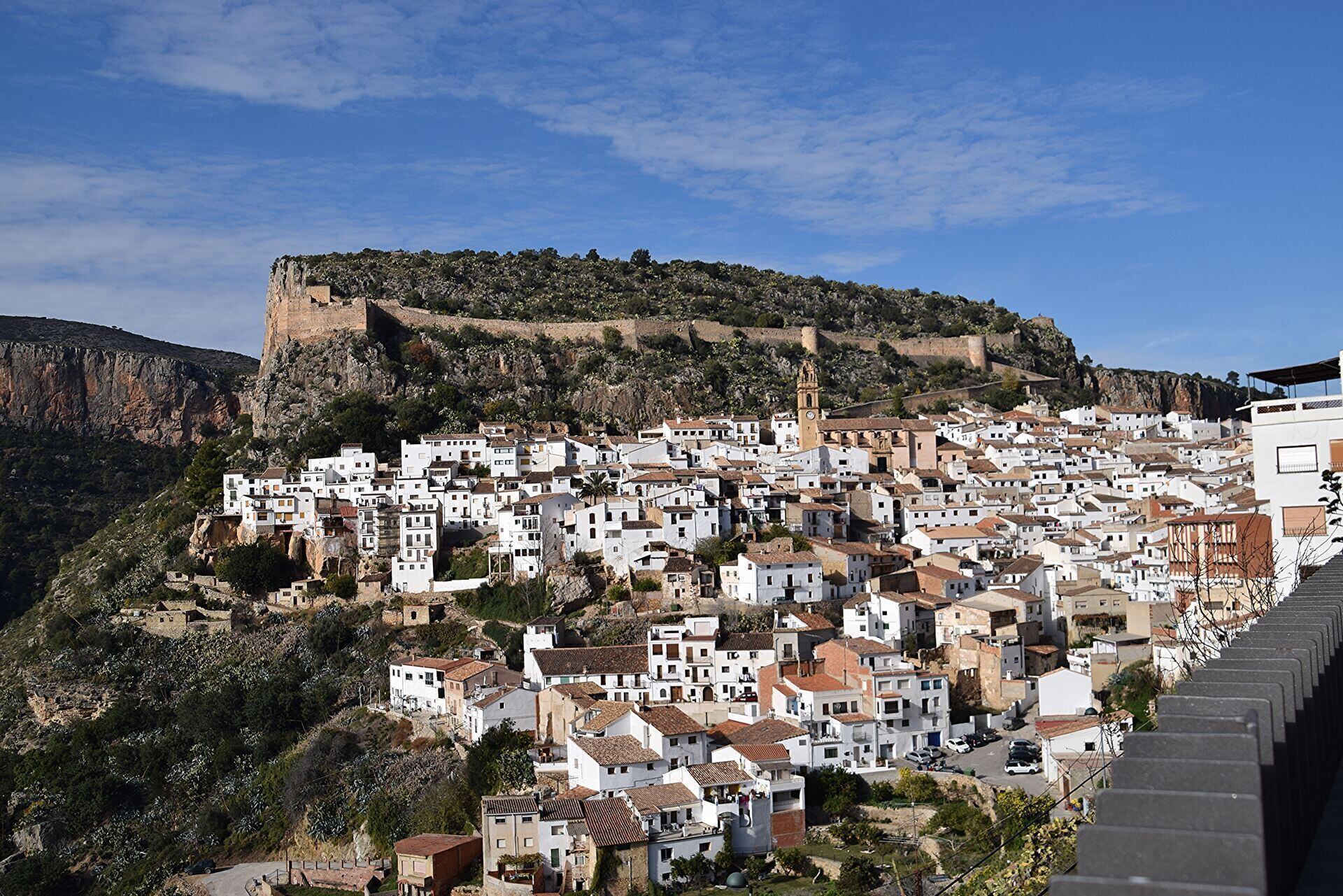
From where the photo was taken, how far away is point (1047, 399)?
66812mm

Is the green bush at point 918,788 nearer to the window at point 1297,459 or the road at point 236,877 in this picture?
the window at point 1297,459

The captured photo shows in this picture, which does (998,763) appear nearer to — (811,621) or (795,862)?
(795,862)

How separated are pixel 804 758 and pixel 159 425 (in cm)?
7012

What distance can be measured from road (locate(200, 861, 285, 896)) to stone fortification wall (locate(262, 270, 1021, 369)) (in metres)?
35.2

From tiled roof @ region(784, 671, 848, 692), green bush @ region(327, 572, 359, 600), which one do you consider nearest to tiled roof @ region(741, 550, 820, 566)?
tiled roof @ region(784, 671, 848, 692)

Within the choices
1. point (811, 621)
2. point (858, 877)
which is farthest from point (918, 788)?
point (811, 621)

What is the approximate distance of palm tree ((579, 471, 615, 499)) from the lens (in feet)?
136

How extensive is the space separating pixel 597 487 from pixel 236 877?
17.5 meters

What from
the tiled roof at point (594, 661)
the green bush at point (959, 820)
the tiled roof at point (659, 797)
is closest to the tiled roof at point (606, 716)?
the tiled roof at point (594, 661)

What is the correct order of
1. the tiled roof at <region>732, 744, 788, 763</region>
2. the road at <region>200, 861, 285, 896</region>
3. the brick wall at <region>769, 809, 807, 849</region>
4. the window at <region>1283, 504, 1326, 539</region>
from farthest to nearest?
the road at <region>200, 861, 285, 896</region> → the tiled roof at <region>732, 744, 788, 763</region> → the brick wall at <region>769, 809, 807, 849</region> → the window at <region>1283, 504, 1326, 539</region>

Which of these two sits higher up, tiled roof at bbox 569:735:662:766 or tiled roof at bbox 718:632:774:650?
tiled roof at bbox 718:632:774:650

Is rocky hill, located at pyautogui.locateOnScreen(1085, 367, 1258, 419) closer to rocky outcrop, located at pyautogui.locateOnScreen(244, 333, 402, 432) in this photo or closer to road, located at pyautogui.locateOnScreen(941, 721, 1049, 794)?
rocky outcrop, located at pyautogui.locateOnScreen(244, 333, 402, 432)

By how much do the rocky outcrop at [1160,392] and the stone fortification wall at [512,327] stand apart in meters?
7.93

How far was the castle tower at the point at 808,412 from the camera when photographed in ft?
172
